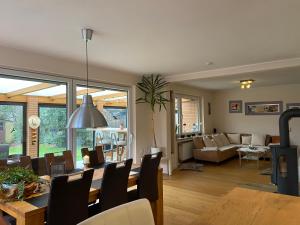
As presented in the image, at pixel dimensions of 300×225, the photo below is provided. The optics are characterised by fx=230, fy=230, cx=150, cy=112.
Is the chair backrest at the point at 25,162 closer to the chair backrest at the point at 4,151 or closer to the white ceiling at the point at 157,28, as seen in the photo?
the chair backrest at the point at 4,151

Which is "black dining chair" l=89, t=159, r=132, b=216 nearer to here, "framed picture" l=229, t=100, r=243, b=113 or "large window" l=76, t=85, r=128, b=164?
"large window" l=76, t=85, r=128, b=164

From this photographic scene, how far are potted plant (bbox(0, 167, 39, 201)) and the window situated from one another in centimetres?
508

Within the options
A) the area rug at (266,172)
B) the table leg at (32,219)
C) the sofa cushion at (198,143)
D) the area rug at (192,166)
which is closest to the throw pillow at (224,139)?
the sofa cushion at (198,143)

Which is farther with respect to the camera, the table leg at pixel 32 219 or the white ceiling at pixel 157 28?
the white ceiling at pixel 157 28

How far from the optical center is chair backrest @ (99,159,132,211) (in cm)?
221

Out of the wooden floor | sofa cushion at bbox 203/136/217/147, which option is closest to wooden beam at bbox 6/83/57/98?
the wooden floor

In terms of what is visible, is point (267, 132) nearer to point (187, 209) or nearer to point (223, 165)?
point (223, 165)

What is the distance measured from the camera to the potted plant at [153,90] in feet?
17.6

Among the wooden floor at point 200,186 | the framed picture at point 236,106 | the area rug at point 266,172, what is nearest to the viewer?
the wooden floor at point 200,186

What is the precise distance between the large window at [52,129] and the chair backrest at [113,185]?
1.96 meters

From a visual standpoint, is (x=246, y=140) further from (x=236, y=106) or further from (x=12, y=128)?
(x=12, y=128)

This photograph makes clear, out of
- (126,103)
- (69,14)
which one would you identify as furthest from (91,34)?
(126,103)

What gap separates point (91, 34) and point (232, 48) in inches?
80.6

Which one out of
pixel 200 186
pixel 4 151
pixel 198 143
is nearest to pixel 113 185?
pixel 4 151
